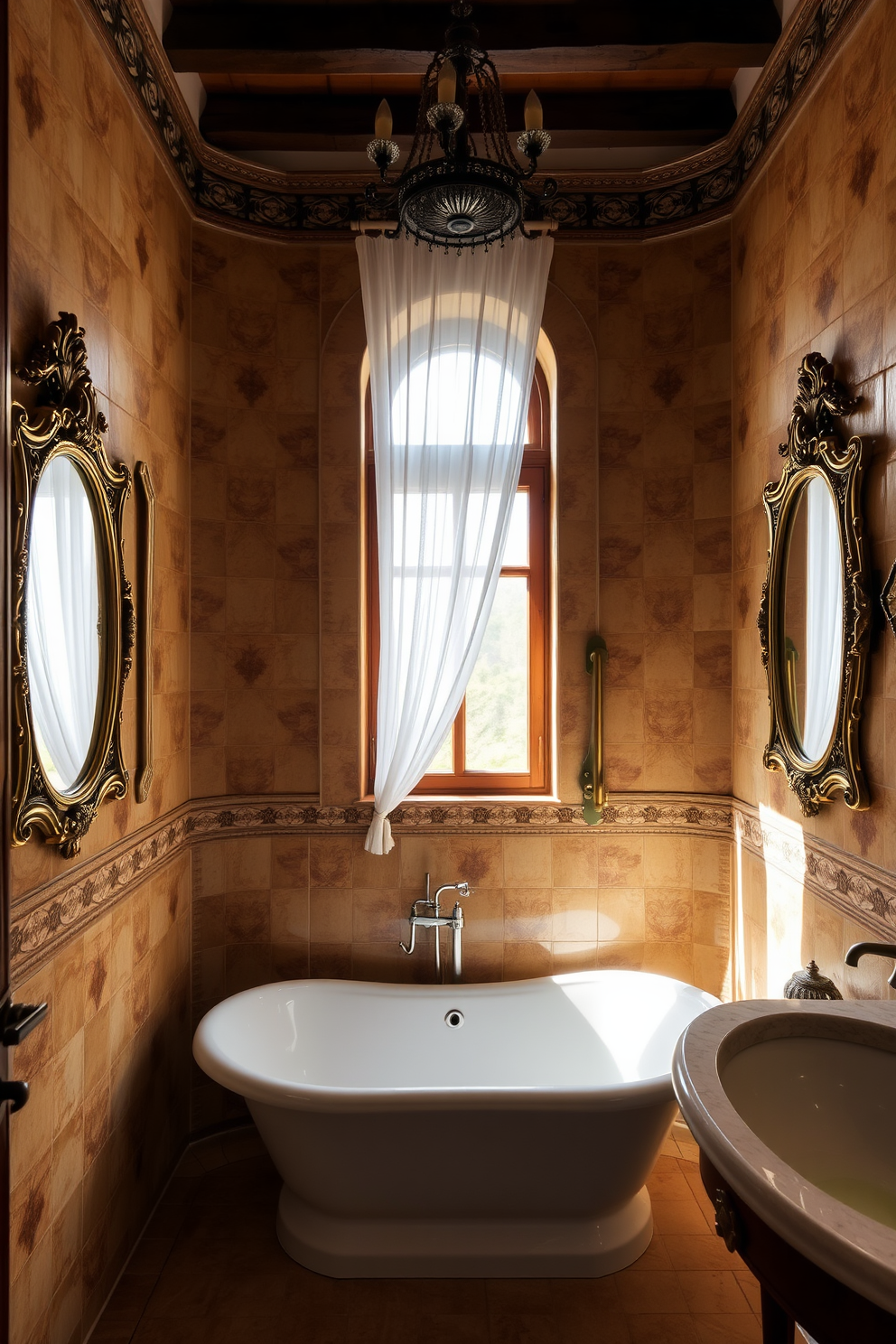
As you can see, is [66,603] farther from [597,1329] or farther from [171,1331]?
[597,1329]

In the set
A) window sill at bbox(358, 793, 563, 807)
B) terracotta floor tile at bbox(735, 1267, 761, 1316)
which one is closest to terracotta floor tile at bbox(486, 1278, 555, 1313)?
terracotta floor tile at bbox(735, 1267, 761, 1316)

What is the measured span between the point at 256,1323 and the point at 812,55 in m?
3.48

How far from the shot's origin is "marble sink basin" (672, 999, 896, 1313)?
3.31 feet

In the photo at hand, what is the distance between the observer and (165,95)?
2459mm

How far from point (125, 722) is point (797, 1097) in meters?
1.76

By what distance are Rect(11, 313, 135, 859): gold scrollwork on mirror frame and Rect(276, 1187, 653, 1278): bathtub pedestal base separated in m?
1.27

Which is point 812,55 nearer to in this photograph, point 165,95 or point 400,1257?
point 165,95

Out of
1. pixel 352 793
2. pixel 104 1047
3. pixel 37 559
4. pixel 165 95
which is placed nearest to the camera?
pixel 37 559

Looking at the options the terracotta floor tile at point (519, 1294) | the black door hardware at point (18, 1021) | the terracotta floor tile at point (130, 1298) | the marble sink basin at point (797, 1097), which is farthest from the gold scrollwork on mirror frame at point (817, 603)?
the terracotta floor tile at point (130, 1298)

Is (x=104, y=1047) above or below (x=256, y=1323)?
above

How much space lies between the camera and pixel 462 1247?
2.17 meters

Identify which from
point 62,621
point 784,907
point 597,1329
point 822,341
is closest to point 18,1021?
point 62,621

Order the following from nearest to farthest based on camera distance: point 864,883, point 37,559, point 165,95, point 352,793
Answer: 1. point 37,559
2. point 864,883
3. point 165,95
4. point 352,793

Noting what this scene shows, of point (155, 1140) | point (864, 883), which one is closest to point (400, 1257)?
point (155, 1140)
